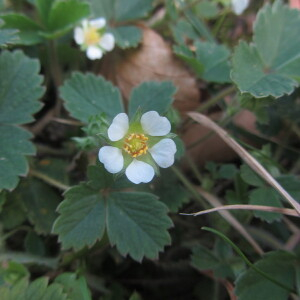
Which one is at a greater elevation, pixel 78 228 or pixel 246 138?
pixel 78 228

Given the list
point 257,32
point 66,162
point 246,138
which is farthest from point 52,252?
point 257,32

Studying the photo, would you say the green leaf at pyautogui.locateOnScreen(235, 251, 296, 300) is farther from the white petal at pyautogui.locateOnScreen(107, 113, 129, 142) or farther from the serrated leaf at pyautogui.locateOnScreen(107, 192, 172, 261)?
the white petal at pyautogui.locateOnScreen(107, 113, 129, 142)

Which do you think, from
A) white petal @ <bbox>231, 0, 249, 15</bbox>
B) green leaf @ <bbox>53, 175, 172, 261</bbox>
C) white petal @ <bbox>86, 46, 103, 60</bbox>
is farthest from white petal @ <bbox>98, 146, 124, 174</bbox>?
white petal @ <bbox>231, 0, 249, 15</bbox>

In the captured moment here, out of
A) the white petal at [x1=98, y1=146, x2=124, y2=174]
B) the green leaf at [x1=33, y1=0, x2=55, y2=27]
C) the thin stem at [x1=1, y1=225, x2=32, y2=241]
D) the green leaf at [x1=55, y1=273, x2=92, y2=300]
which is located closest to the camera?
the white petal at [x1=98, y1=146, x2=124, y2=174]

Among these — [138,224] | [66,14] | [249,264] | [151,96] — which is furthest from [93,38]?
[249,264]

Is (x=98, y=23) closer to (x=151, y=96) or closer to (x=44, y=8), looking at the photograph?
(x=44, y=8)

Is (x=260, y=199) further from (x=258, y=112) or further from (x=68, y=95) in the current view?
(x=68, y=95)
